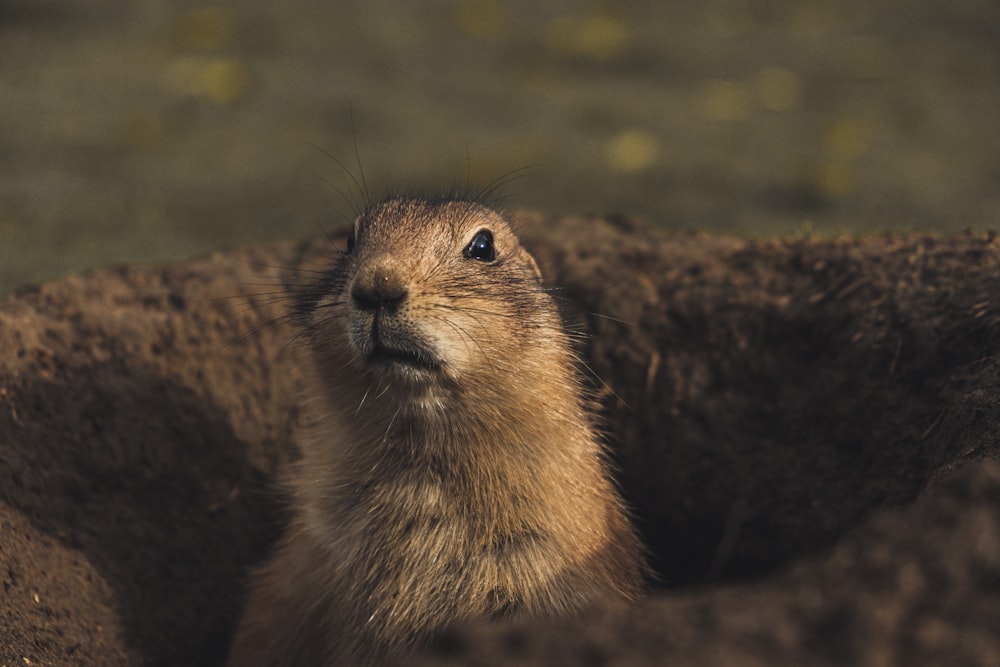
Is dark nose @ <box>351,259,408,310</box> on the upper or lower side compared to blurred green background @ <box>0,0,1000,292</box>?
lower

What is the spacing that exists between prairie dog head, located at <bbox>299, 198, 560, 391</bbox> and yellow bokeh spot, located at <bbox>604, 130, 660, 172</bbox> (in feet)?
21.6

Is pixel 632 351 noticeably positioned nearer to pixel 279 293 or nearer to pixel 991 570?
pixel 279 293

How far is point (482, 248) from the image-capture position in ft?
16.1

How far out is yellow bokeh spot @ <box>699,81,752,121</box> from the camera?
12.5 metres

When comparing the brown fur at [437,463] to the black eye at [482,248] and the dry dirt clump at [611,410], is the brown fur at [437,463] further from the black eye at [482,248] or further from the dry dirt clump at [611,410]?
the dry dirt clump at [611,410]

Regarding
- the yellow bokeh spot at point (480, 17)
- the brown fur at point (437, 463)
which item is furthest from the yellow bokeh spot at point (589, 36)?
the brown fur at point (437, 463)

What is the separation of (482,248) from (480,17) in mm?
10656

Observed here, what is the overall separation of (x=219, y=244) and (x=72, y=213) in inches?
58.0

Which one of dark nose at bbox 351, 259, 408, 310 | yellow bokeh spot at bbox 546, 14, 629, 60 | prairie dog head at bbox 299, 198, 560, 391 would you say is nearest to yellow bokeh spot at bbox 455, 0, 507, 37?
yellow bokeh spot at bbox 546, 14, 629, 60

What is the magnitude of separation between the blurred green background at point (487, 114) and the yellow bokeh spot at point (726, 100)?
0.12ft

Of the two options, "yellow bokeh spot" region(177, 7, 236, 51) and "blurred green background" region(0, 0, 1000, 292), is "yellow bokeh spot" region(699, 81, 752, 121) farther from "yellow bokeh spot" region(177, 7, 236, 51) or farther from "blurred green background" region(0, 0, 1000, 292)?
"yellow bokeh spot" region(177, 7, 236, 51)

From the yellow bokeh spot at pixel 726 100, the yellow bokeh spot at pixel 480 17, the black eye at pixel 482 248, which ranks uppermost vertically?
the yellow bokeh spot at pixel 480 17

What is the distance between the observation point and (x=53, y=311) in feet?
19.9

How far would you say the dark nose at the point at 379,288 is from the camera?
13.5 feet
